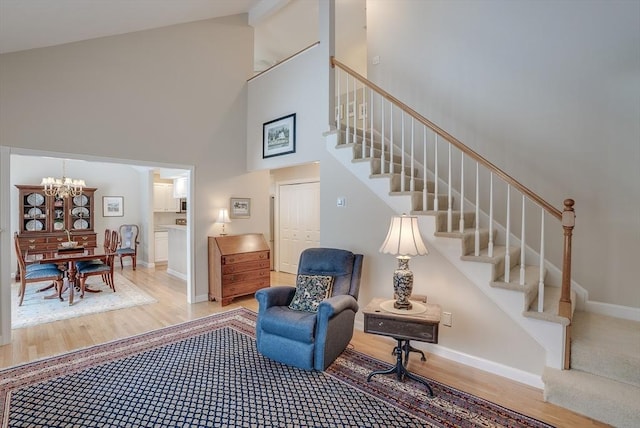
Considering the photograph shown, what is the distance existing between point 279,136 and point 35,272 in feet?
13.5

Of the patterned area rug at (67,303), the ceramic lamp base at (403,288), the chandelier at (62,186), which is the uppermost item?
the chandelier at (62,186)

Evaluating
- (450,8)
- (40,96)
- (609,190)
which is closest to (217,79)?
(40,96)

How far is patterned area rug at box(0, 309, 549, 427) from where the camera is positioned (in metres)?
2.03

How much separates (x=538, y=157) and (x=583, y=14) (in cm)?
141

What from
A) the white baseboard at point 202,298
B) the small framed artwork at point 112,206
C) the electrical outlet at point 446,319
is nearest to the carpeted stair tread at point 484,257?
the electrical outlet at point 446,319

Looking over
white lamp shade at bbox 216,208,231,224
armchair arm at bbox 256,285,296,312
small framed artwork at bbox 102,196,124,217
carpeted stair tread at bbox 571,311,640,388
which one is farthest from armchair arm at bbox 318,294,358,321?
small framed artwork at bbox 102,196,124,217

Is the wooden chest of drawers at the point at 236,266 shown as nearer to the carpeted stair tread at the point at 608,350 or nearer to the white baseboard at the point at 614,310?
the carpeted stair tread at the point at 608,350

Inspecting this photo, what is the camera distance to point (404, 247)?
2.48 m

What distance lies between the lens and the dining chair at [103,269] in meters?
4.82

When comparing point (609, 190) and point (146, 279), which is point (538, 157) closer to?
point (609, 190)

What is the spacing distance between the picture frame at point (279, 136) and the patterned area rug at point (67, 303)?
295 cm

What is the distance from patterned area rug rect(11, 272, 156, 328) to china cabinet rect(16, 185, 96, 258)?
988mm

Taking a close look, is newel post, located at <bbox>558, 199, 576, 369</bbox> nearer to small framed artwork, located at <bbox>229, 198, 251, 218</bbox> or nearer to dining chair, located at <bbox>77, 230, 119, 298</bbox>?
small framed artwork, located at <bbox>229, 198, 251, 218</bbox>

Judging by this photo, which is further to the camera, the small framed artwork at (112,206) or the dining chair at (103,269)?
the small framed artwork at (112,206)
